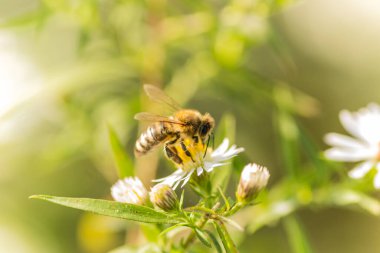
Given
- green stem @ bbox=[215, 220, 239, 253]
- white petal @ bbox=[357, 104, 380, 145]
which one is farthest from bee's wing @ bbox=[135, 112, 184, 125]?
white petal @ bbox=[357, 104, 380, 145]

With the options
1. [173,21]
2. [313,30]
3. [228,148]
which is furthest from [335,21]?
[228,148]

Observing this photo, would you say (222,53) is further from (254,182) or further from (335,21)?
(335,21)

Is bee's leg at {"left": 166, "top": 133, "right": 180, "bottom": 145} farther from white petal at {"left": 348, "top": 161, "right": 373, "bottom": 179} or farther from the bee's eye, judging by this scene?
white petal at {"left": 348, "top": 161, "right": 373, "bottom": 179}

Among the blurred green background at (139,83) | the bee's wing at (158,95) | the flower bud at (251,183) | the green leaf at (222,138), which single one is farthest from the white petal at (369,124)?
the flower bud at (251,183)

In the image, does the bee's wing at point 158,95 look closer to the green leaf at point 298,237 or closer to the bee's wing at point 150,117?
the bee's wing at point 150,117

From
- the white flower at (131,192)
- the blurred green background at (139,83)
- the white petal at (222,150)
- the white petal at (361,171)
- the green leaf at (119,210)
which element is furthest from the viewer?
the blurred green background at (139,83)

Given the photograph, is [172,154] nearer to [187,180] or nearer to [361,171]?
[187,180]

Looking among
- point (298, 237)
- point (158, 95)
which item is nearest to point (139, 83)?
point (158, 95)
